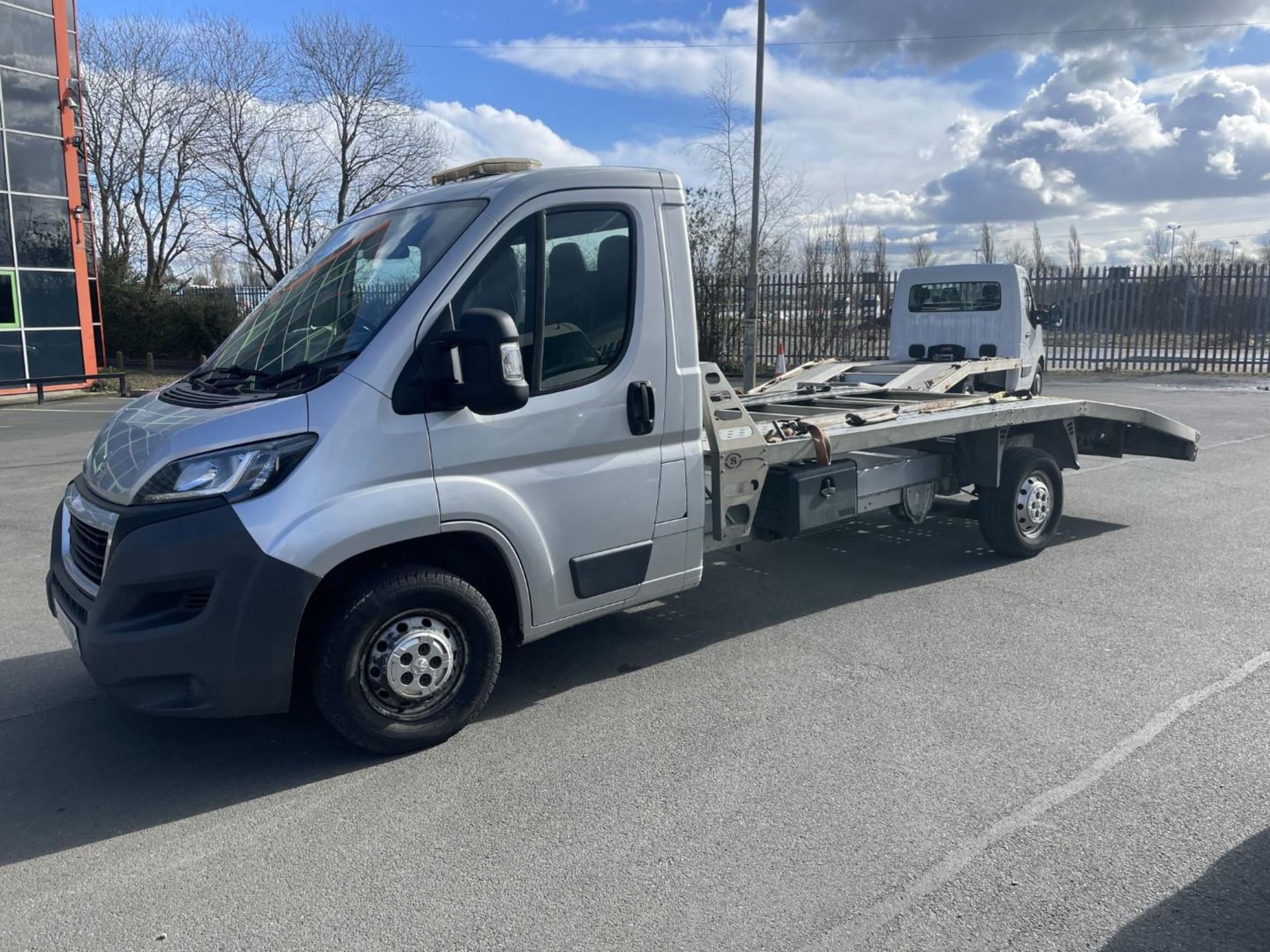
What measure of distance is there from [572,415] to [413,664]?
1260mm

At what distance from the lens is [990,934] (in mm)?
2879

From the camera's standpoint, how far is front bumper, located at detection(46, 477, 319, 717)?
3.51 meters

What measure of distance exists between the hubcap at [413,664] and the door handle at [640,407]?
122 centimetres

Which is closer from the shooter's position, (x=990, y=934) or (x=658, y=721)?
(x=990, y=934)

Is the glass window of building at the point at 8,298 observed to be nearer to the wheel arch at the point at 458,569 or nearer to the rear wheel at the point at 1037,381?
the rear wheel at the point at 1037,381

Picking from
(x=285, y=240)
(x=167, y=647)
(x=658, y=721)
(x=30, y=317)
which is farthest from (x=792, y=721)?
(x=285, y=240)

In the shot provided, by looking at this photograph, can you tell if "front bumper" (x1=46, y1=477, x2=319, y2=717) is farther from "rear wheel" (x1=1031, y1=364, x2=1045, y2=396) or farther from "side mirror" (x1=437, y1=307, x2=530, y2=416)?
"rear wheel" (x1=1031, y1=364, x2=1045, y2=396)

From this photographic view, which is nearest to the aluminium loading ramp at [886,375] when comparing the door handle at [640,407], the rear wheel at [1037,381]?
the rear wheel at [1037,381]

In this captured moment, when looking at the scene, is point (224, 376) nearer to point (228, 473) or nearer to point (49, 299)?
point (228, 473)

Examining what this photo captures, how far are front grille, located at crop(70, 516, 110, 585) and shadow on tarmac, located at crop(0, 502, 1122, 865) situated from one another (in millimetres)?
844

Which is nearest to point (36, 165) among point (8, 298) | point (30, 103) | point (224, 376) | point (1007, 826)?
point (30, 103)

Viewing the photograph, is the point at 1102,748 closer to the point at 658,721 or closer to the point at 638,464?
the point at 658,721

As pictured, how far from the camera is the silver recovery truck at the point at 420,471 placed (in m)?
3.59

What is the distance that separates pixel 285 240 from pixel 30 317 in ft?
42.7
